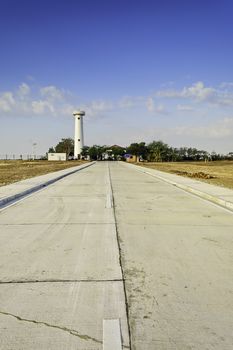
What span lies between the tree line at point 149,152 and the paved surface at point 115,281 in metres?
119

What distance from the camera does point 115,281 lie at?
17.8ft

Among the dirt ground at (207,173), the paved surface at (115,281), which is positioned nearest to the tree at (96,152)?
the dirt ground at (207,173)

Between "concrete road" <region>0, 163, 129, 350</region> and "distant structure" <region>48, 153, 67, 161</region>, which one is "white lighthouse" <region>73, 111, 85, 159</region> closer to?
"distant structure" <region>48, 153, 67, 161</region>

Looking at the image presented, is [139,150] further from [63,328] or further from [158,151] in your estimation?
[63,328]

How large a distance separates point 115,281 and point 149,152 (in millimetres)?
136423

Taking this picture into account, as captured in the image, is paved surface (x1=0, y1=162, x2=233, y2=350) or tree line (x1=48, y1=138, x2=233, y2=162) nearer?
paved surface (x1=0, y1=162, x2=233, y2=350)

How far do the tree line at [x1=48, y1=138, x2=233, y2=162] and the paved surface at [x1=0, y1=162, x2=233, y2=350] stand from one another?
119 m

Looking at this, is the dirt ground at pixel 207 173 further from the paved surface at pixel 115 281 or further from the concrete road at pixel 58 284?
the concrete road at pixel 58 284

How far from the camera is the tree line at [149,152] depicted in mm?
138250

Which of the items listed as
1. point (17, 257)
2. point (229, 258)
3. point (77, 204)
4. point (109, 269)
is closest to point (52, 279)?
point (109, 269)

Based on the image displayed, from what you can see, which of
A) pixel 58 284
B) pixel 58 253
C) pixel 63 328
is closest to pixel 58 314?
pixel 63 328

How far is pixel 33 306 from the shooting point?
4.54 metres

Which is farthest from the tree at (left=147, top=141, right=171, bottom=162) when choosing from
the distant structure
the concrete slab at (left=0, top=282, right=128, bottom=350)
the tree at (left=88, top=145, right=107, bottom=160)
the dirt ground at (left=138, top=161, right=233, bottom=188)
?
the concrete slab at (left=0, top=282, right=128, bottom=350)

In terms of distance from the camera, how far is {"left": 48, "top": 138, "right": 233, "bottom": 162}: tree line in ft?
454
